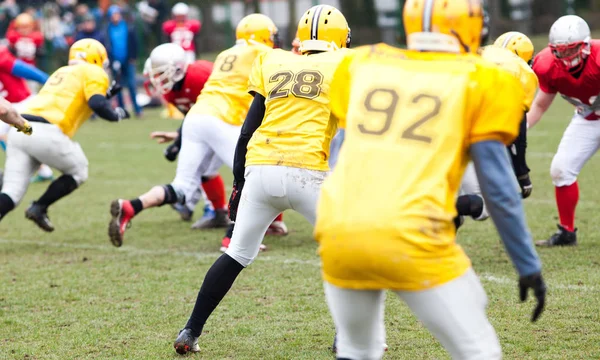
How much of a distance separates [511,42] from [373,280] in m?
4.21

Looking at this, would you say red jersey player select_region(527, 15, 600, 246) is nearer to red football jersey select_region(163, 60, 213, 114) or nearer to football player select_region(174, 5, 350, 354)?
football player select_region(174, 5, 350, 354)

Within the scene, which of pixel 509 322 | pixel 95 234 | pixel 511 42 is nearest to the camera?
pixel 509 322

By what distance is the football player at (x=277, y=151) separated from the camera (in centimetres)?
425

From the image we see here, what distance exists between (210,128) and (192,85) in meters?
0.75

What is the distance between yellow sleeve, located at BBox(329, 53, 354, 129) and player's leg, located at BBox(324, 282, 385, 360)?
1.95 ft

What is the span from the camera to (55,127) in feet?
24.6

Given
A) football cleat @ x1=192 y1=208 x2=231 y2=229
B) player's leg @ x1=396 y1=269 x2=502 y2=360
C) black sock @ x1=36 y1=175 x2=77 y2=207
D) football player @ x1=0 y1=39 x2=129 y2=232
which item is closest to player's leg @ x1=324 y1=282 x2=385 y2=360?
player's leg @ x1=396 y1=269 x2=502 y2=360

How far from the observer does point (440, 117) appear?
8.95 feet

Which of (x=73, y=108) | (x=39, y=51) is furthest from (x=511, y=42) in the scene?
(x=39, y=51)

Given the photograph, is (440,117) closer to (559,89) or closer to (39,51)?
(559,89)

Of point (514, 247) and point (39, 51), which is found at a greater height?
point (514, 247)

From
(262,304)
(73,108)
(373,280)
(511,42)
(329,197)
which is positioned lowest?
(262,304)

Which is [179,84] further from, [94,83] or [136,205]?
[136,205]

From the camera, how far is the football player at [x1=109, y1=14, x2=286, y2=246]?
694 centimetres
